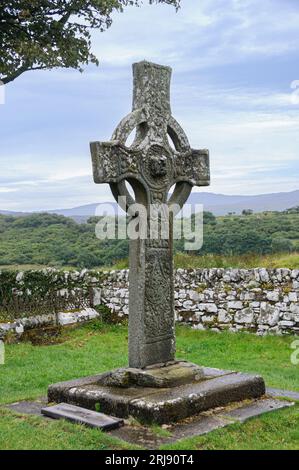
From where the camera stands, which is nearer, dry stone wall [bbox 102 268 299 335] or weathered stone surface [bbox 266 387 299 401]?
weathered stone surface [bbox 266 387 299 401]

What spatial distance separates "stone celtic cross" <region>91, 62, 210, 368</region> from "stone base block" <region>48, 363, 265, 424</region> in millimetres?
375

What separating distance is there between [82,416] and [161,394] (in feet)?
2.75

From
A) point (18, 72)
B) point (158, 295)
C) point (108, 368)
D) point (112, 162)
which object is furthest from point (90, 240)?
point (112, 162)

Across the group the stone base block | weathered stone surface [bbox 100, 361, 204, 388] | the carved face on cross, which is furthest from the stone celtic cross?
the stone base block

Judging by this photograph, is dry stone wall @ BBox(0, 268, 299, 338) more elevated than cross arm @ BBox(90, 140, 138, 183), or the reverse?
cross arm @ BBox(90, 140, 138, 183)

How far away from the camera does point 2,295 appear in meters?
14.4

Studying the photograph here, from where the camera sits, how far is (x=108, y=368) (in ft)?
34.3

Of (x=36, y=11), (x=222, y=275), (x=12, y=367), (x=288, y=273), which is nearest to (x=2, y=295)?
(x=12, y=367)

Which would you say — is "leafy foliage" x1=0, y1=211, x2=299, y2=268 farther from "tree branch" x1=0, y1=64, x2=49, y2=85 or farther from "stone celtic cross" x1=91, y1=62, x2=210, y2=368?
"stone celtic cross" x1=91, y1=62, x2=210, y2=368

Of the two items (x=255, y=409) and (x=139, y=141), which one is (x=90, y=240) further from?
(x=255, y=409)

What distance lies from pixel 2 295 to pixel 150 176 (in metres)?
8.36

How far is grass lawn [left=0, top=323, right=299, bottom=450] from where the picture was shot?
5.57m

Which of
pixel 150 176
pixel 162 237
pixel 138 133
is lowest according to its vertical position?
pixel 162 237

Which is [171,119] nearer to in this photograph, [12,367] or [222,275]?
[12,367]
